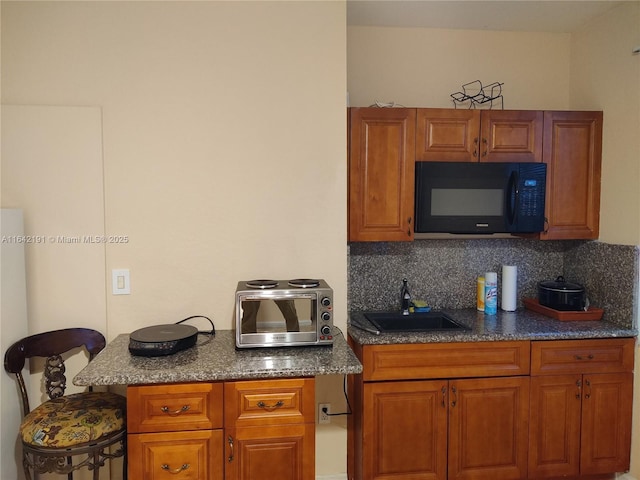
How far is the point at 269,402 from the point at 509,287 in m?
1.71

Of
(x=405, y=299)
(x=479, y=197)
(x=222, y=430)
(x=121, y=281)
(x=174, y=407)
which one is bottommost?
(x=222, y=430)

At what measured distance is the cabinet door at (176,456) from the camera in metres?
1.75

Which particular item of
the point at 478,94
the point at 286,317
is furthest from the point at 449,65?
the point at 286,317

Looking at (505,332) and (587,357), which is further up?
(505,332)

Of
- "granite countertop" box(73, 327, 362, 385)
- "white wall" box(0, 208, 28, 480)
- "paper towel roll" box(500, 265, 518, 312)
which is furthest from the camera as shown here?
"paper towel roll" box(500, 265, 518, 312)

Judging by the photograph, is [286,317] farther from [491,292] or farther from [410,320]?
[491,292]

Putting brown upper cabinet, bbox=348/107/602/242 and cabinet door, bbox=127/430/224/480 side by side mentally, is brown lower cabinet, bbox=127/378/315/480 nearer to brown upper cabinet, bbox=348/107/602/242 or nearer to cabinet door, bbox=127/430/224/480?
cabinet door, bbox=127/430/224/480

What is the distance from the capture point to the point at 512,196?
247 cm

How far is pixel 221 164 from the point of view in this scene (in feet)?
7.48

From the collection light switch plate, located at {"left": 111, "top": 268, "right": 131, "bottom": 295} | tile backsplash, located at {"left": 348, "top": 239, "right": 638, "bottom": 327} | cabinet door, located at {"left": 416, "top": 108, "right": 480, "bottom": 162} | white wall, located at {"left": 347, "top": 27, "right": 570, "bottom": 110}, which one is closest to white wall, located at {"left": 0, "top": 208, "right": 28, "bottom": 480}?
light switch plate, located at {"left": 111, "top": 268, "right": 131, "bottom": 295}

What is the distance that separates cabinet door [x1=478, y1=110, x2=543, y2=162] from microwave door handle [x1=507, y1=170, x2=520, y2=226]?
0.39 feet

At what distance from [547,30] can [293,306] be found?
245 cm

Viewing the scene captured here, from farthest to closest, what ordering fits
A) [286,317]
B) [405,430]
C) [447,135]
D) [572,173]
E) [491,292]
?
[491,292], [572,173], [447,135], [405,430], [286,317]

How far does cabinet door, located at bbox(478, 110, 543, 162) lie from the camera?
247cm
